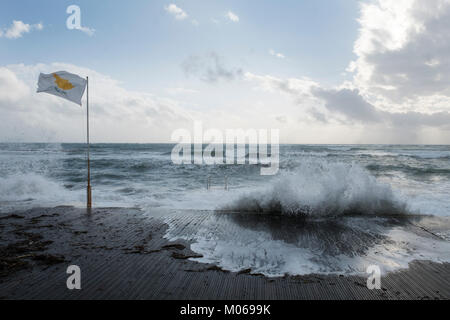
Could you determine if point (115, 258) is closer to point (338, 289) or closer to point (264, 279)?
point (264, 279)

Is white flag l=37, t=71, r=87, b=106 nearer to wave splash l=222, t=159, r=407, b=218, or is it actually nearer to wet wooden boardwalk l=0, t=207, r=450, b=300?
wet wooden boardwalk l=0, t=207, r=450, b=300

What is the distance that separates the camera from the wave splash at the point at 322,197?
7.25 meters

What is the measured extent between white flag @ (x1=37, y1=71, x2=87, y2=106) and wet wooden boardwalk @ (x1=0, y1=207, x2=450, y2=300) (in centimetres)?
358

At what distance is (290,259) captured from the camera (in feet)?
13.9

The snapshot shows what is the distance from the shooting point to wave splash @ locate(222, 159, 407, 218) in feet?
23.8

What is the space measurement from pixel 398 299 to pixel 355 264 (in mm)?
947

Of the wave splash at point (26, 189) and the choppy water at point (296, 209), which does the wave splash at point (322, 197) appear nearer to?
the choppy water at point (296, 209)

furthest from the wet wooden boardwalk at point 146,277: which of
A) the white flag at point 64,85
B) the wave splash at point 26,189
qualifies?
the wave splash at point 26,189

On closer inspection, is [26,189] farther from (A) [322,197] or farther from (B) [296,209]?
(A) [322,197]

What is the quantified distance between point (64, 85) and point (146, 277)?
583 cm

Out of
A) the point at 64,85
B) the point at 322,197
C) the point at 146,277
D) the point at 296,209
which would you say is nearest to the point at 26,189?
the point at 64,85

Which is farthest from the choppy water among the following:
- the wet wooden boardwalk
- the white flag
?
the white flag

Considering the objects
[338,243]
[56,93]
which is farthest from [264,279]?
[56,93]

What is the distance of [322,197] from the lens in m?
7.30
